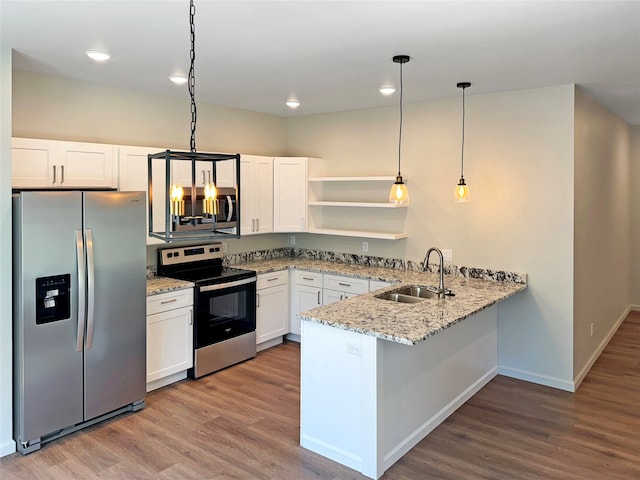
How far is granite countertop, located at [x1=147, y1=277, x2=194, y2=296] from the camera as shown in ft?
13.5

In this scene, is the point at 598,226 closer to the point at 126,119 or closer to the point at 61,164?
the point at 126,119

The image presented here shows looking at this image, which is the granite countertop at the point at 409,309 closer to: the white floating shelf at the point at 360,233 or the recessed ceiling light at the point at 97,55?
the white floating shelf at the point at 360,233

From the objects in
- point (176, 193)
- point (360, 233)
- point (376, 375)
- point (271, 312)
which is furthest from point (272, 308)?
point (176, 193)

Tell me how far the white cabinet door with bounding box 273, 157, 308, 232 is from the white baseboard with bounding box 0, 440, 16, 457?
318 centimetres

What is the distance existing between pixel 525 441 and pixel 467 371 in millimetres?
774

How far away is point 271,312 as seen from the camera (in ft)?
17.5

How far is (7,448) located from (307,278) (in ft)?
9.96

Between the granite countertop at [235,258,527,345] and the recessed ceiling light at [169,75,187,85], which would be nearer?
the granite countertop at [235,258,527,345]

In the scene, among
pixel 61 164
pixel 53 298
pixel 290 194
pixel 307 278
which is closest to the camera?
pixel 53 298

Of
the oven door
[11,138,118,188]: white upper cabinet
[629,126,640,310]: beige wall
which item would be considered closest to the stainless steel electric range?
the oven door

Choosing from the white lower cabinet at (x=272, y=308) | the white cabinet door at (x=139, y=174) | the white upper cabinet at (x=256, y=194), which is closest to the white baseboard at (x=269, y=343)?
the white lower cabinet at (x=272, y=308)

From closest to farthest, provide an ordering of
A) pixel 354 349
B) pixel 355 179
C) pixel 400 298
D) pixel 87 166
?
pixel 354 349 < pixel 87 166 < pixel 400 298 < pixel 355 179

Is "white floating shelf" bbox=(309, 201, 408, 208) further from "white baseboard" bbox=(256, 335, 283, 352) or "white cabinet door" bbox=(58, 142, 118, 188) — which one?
"white cabinet door" bbox=(58, 142, 118, 188)

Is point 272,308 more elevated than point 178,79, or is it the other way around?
point 178,79
